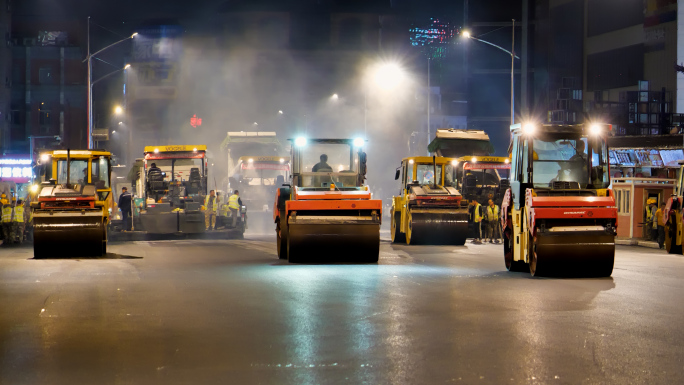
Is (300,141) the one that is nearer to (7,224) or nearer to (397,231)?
(397,231)

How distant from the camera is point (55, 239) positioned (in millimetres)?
19609

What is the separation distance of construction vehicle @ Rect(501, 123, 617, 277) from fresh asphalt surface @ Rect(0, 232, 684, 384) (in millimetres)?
496

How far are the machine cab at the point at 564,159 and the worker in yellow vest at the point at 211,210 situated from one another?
1607 cm

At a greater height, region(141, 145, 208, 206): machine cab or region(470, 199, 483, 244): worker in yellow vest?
region(141, 145, 208, 206): machine cab

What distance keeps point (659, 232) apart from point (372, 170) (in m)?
46.9

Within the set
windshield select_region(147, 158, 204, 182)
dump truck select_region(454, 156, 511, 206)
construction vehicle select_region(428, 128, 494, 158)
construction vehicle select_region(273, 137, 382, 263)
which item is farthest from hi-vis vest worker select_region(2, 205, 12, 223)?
construction vehicle select_region(428, 128, 494, 158)

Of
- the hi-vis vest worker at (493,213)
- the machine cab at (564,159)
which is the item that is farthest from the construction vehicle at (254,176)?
the machine cab at (564,159)

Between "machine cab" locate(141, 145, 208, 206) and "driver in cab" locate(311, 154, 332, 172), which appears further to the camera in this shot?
"machine cab" locate(141, 145, 208, 206)

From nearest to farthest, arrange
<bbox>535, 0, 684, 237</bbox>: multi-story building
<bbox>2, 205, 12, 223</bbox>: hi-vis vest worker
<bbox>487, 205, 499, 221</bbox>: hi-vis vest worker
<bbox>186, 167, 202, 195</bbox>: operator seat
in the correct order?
<bbox>2, 205, 12, 223</bbox>: hi-vis vest worker
<bbox>487, 205, 499, 221</bbox>: hi-vis vest worker
<bbox>186, 167, 202, 195</bbox>: operator seat
<bbox>535, 0, 684, 237</bbox>: multi-story building

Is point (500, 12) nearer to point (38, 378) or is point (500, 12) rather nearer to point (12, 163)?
point (12, 163)

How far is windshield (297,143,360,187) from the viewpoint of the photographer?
18953 mm

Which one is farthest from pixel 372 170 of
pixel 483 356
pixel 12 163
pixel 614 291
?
pixel 483 356

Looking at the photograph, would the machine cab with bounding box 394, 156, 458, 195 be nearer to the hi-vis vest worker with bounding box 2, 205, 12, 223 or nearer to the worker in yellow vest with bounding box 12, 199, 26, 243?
the worker in yellow vest with bounding box 12, 199, 26, 243

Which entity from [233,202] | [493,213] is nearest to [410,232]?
[493,213]
